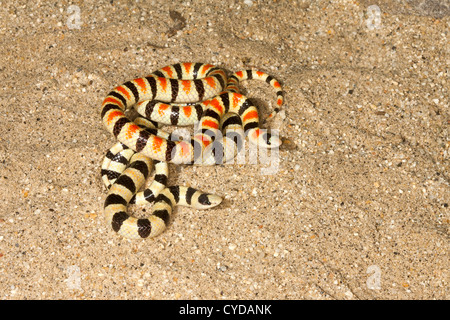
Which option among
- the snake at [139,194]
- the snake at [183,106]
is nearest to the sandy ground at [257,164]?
the snake at [139,194]

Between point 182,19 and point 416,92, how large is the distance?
3.34 metres

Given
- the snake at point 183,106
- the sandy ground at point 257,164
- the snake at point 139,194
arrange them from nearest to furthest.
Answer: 1. the sandy ground at point 257,164
2. the snake at point 139,194
3. the snake at point 183,106

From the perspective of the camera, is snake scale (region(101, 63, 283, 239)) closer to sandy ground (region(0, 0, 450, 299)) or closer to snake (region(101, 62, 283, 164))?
snake (region(101, 62, 283, 164))

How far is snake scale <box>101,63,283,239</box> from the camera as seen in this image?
189 inches

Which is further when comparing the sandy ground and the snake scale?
the snake scale

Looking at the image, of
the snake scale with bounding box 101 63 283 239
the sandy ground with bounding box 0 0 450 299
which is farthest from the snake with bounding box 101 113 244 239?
the sandy ground with bounding box 0 0 450 299

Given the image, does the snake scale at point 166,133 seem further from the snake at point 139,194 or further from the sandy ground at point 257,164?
the sandy ground at point 257,164

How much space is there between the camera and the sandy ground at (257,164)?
4434mm

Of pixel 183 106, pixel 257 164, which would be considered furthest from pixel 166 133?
pixel 257 164

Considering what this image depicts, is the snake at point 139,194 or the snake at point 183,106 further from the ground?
the snake at point 183,106

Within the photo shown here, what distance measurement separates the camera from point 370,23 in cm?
663

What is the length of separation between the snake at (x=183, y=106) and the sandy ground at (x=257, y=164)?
0.25 m

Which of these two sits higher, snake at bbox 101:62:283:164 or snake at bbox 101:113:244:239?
snake at bbox 101:62:283:164

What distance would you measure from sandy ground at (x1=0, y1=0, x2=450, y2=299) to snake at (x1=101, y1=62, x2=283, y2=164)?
9.9 inches
